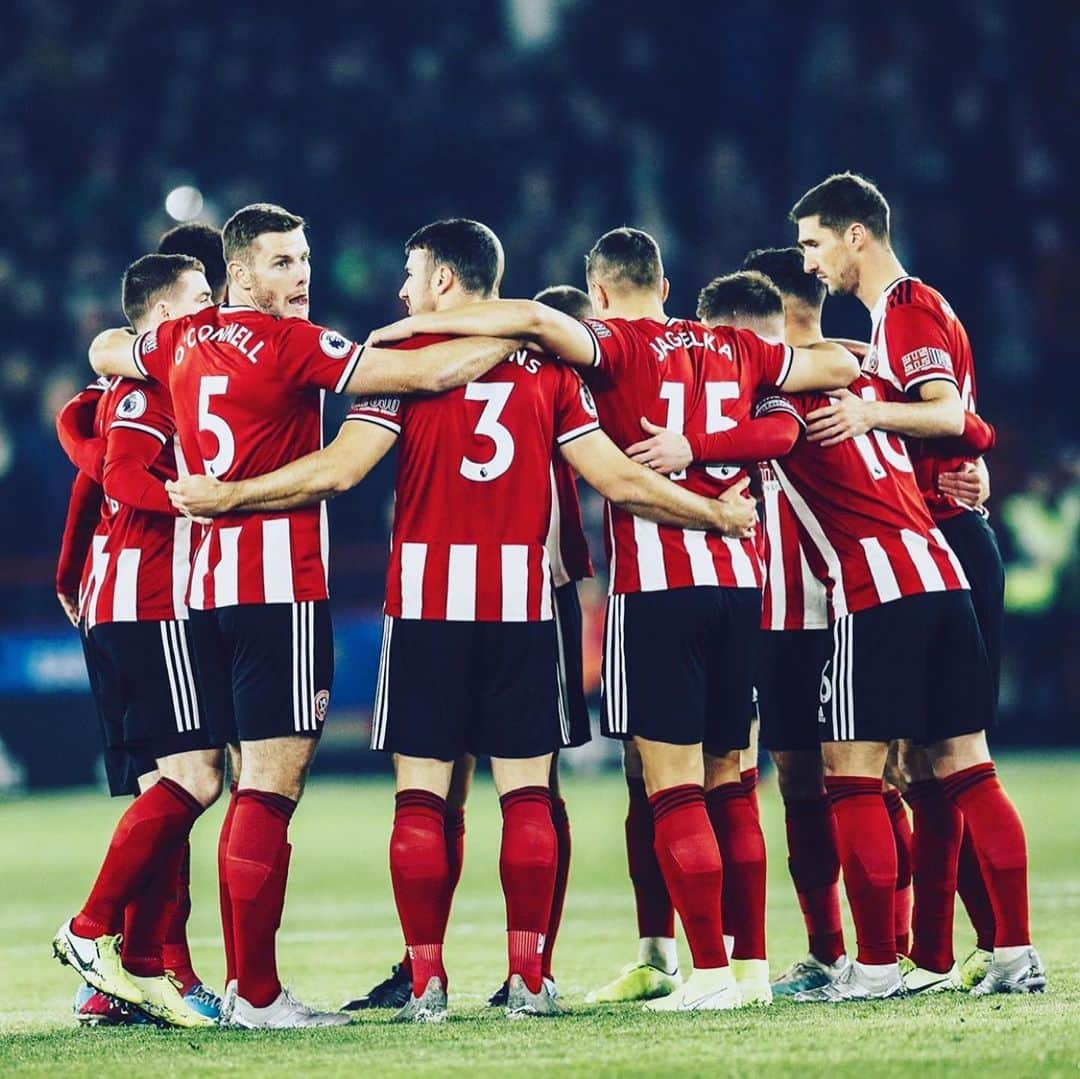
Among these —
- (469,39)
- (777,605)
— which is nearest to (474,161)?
(469,39)

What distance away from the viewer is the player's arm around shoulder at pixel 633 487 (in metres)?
5.43

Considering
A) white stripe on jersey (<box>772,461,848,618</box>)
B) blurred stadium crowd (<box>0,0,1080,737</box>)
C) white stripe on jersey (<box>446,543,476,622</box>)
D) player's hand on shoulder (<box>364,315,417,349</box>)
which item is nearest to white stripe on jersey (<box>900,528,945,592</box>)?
white stripe on jersey (<box>772,461,848,618</box>)

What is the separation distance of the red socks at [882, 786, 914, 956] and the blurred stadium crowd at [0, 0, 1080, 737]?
1068cm

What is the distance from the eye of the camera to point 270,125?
61.4 ft

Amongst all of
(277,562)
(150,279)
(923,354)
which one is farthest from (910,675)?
(150,279)

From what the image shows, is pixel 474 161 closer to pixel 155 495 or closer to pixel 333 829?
pixel 333 829

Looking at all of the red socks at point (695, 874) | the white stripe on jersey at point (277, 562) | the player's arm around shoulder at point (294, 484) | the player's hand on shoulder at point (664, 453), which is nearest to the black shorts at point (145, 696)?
the white stripe on jersey at point (277, 562)

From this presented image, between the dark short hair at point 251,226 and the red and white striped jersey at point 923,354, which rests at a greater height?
the dark short hair at point 251,226

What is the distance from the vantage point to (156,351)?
566 cm

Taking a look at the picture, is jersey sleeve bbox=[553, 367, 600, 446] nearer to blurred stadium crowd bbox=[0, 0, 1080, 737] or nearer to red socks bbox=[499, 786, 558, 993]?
red socks bbox=[499, 786, 558, 993]

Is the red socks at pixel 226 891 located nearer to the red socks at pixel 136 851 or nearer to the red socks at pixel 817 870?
the red socks at pixel 136 851

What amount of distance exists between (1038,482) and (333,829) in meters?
7.66

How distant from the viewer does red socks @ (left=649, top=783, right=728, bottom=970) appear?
5.28 metres

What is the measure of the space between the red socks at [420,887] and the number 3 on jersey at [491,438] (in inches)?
38.2
